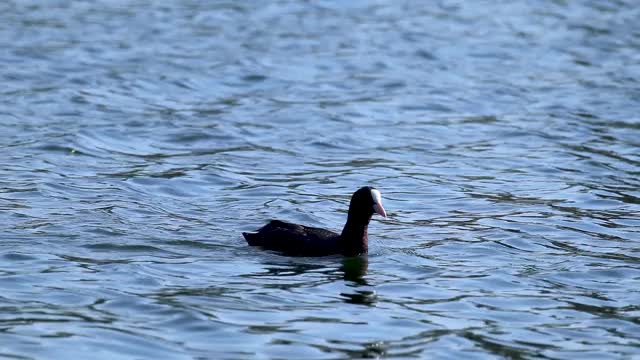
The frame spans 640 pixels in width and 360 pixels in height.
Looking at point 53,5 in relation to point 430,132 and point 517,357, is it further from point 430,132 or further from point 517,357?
point 517,357

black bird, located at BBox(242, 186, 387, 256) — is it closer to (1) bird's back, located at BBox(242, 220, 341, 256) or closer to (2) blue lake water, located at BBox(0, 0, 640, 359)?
(1) bird's back, located at BBox(242, 220, 341, 256)

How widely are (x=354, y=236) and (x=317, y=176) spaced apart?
3.85 metres

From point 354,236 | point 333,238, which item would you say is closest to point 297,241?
point 333,238

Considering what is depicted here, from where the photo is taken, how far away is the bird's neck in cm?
1232

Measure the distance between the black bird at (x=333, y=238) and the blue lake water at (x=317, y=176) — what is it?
0.37 ft

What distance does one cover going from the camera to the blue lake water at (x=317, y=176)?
10258mm

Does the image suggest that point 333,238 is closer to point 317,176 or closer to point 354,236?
point 354,236

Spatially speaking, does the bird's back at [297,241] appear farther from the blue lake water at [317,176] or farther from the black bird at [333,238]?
the blue lake water at [317,176]

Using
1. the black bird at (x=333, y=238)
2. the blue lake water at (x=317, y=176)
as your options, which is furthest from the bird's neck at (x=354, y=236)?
the blue lake water at (x=317, y=176)

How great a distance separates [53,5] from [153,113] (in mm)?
9531

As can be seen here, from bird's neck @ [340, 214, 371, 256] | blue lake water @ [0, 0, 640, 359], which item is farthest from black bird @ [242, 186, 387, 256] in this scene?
blue lake water @ [0, 0, 640, 359]

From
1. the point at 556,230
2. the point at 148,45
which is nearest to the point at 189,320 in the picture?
the point at 556,230

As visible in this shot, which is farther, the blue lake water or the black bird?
the black bird

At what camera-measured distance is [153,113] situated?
1955cm
